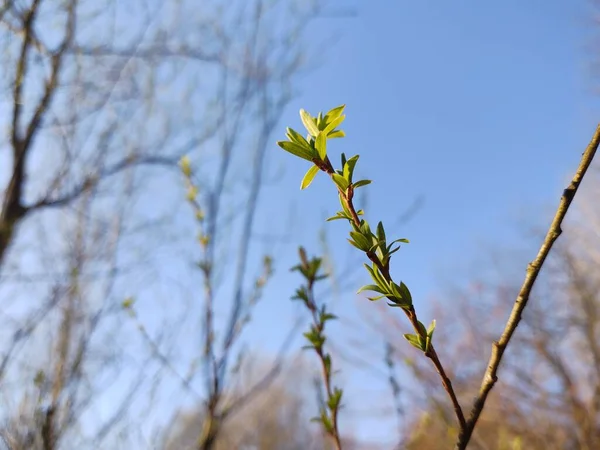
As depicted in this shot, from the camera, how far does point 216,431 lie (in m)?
1.21

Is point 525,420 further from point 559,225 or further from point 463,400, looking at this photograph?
point 559,225

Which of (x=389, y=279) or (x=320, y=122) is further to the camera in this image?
(x=320, y=122)

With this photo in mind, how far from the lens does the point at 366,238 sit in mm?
469

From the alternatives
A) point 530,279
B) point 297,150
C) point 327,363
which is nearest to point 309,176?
point 297,150

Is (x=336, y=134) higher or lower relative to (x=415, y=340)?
higher

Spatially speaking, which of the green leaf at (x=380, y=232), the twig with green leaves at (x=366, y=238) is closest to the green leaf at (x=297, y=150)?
the twig with green leaves at (x=366, y=238)

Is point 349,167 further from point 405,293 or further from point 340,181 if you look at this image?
point 405,293

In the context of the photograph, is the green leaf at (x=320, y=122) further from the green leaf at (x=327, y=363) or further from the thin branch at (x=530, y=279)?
the green leaf at (x=327, y=363)

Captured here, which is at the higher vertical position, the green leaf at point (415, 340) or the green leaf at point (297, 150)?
the green leaf at point (297, 150)

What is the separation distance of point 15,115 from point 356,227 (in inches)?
102

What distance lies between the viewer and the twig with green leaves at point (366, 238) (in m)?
0.45

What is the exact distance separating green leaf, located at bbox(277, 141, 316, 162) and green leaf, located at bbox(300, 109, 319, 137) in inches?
1.6

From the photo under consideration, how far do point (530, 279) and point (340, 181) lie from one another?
0.20 meters

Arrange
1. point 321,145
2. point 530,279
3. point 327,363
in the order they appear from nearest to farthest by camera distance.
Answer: point 530,279, point 321,145, point 327,363
